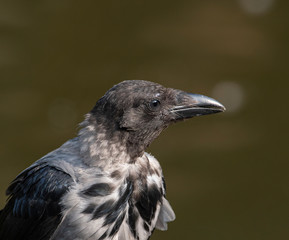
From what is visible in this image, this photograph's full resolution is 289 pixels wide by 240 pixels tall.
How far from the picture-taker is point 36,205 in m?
2.01

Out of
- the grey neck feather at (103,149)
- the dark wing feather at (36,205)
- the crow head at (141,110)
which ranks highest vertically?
the crow head at (141,110)

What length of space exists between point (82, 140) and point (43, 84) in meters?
1.52

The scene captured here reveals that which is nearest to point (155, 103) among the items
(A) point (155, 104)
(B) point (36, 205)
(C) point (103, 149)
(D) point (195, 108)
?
(A) point (155, 104)

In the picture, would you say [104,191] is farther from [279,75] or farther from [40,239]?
[279,75]

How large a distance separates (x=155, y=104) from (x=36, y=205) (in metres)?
0.61

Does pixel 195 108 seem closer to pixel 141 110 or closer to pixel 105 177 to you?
pixel 141 110

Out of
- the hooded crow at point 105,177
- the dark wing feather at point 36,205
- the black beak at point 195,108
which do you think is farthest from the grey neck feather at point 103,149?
the black beak at point 195,108

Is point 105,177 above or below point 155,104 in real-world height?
below

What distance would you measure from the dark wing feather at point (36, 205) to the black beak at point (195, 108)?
510 millimetres

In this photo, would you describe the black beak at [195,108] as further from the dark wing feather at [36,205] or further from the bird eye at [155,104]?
the dark wing feather at [36,205]

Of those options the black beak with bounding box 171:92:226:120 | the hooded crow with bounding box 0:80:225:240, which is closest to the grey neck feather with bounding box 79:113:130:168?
the hooded crow with bounding box 0:80:225:240

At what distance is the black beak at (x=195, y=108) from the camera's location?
2.08 meters

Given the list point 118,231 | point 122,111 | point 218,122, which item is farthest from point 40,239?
point 218,122

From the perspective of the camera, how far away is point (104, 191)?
1.99 m
